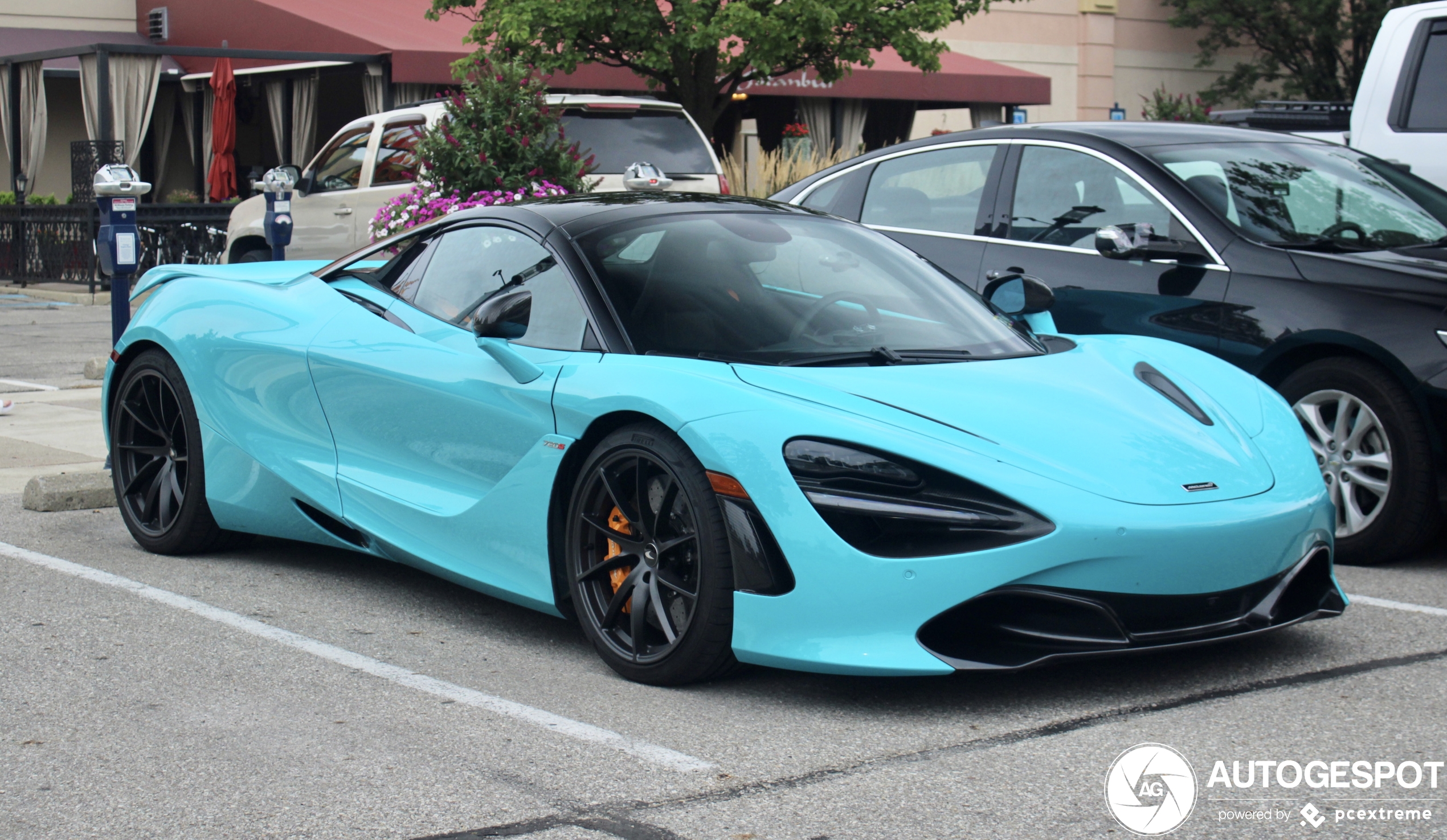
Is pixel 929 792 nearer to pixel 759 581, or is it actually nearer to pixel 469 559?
pixel 759 581

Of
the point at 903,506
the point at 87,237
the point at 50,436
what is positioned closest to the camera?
the point at 903,506

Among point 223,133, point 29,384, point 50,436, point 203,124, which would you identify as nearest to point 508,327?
point 50,436

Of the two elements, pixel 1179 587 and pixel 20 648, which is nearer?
pixel 1179 587

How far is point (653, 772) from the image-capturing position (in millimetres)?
3475

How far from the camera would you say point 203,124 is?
81.0ft

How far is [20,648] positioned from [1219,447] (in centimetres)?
336

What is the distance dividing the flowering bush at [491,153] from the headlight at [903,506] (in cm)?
538

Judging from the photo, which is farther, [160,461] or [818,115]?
[818,115]

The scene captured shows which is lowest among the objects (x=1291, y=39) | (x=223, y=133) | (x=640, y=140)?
(x=640, y=140)

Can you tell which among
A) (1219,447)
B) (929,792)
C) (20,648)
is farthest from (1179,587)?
(20,648)

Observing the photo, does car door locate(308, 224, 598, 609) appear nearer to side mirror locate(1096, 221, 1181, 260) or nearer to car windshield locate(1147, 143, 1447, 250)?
side mirror locate(1096, 221, 1181, 260)

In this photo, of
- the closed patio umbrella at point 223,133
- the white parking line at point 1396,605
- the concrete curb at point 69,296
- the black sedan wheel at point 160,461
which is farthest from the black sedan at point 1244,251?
the closed patio umbrella at point 223,133

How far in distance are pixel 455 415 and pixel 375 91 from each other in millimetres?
18060

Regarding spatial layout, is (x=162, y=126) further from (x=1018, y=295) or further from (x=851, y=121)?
(x=1018, y=295)
